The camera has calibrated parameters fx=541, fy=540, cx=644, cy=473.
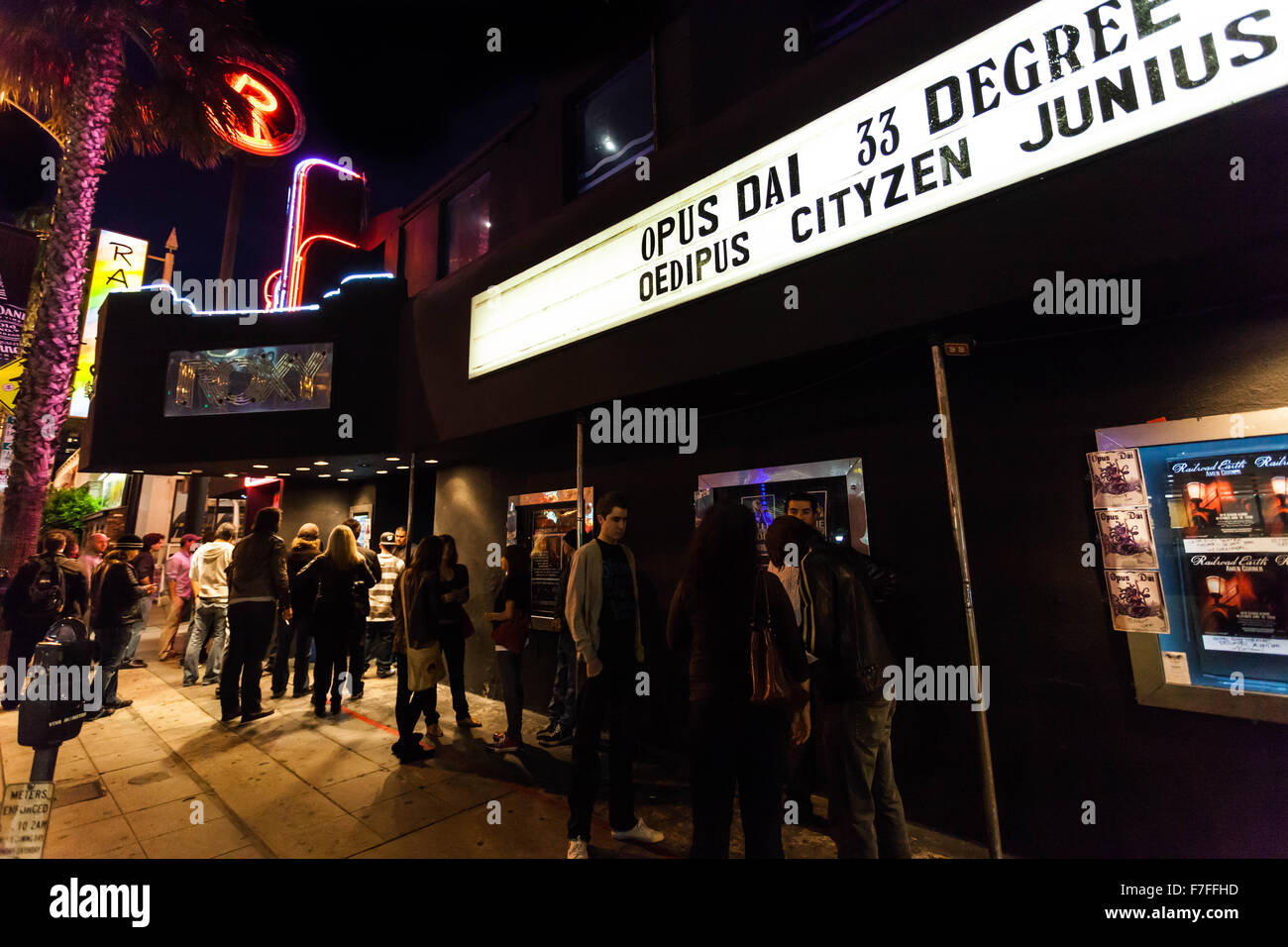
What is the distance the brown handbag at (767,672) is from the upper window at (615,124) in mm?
4939

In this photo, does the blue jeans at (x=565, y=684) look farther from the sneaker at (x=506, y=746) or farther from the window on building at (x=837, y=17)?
the window on building at (x=837, y=17)

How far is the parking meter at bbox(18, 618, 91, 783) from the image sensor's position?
7.97 ft

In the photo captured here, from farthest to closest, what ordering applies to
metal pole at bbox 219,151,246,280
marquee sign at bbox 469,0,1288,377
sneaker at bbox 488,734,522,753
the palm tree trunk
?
metal pole at bbox 219,151,246,280 → the palm tree trunk → sneaker at bbox 488,734,522,753 → marquee sign at bbox 469,0,1288,377

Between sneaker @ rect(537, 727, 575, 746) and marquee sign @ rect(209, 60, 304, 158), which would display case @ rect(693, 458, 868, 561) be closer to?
sneaker @ rect(537, 727, 575, 746)

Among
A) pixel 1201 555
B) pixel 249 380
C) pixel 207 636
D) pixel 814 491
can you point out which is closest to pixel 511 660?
pixel 814 491

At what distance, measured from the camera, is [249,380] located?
781cm

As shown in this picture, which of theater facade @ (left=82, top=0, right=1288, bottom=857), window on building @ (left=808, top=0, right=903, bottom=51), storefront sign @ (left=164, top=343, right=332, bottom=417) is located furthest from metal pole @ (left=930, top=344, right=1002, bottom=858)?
storefront sign @ (left=164, top=343, right=332, bottom=417)

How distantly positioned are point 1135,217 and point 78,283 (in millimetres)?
12638

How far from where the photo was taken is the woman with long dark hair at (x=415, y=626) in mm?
4898

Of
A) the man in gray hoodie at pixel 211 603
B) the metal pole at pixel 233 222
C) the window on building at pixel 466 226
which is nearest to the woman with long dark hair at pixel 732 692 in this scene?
the window on building at pixel 466 226

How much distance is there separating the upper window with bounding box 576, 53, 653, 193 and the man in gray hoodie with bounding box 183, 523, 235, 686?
687 cm
